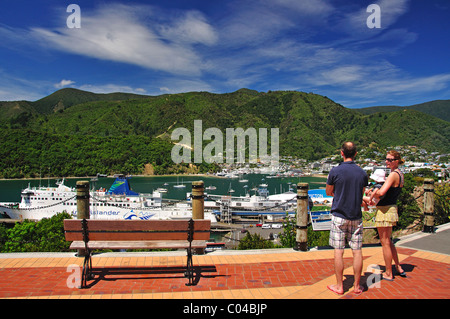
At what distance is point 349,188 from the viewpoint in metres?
3.54

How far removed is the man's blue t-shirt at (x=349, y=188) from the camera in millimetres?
3514

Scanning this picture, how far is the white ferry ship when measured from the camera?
37.3 metres

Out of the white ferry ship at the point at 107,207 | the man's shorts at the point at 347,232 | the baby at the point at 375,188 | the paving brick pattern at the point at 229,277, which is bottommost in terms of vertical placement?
the white ferry ship at the point at 107,207

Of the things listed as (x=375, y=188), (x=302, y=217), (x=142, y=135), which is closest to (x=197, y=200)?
(x=302, y=217)

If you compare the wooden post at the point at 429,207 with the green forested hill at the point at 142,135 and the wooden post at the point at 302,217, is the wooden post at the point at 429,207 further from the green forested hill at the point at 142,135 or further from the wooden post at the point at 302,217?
the green forested hill at the point at 142,135

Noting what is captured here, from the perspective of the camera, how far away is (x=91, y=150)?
123250mm

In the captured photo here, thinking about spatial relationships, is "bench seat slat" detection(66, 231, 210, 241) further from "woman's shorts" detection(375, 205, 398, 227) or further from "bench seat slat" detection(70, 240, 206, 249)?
"woman's shorts" detection(375, 205, 398, 227)

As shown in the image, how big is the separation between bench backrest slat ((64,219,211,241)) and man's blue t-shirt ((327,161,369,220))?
1.81 metres

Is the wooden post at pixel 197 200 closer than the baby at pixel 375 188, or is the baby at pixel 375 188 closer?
the baby at pixel 375 188

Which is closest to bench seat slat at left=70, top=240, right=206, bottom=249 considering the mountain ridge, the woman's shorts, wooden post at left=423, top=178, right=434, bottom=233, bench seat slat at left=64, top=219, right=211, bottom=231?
bench seat slat at left=64, top=219, right=211, bottom=231

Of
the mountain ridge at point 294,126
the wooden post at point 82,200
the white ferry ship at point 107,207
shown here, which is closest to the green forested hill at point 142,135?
the mountain ridge at point 294,126
